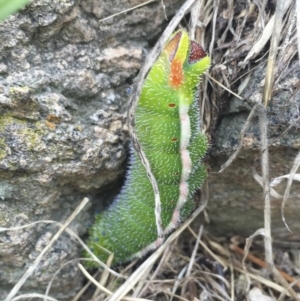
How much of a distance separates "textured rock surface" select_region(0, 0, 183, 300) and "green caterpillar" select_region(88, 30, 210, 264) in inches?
4.2

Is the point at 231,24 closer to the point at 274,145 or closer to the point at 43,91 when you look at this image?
the point at 274,145

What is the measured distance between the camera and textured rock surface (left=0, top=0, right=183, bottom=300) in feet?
4.78

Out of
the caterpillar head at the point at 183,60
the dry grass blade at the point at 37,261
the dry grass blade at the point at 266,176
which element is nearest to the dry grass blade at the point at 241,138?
the dry grass blade at the point at 266,176

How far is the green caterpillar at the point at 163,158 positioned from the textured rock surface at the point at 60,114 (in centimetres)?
11

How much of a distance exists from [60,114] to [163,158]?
1.19 ft

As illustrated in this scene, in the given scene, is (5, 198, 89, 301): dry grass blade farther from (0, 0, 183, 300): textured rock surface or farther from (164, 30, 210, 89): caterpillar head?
(164, 30, 210, 89): caterpillar head

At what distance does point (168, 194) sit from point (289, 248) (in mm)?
616

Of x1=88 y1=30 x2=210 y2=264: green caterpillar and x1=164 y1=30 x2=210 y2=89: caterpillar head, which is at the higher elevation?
x1=164 y1=30 x2=210 y2=89: caterpillar head

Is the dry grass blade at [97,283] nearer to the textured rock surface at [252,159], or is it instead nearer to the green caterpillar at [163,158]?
the green caterpillar at [163,158]

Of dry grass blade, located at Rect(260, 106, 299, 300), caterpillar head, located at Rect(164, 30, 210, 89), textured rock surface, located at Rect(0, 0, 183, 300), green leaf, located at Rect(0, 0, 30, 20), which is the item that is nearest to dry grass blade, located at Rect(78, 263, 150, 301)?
textured rock surface, located at Rect(0, 0, 183, 300)

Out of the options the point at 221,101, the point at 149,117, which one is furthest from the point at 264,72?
the point at 149,117

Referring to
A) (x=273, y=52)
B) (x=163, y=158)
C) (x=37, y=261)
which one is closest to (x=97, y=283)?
(x=37, y=261)

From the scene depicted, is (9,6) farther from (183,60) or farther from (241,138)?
(241,138)

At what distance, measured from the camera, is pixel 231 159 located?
1.57m
